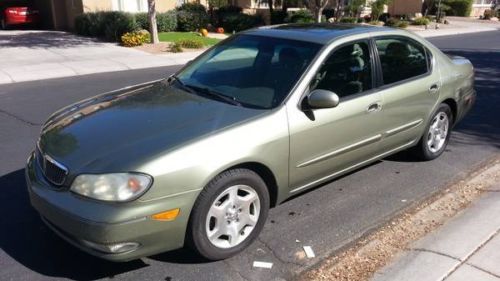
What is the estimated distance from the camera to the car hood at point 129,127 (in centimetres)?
311

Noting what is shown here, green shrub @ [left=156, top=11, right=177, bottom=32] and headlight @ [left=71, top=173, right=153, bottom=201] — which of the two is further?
green shrub @ [left=156, top=11, right=177, bottom=32]

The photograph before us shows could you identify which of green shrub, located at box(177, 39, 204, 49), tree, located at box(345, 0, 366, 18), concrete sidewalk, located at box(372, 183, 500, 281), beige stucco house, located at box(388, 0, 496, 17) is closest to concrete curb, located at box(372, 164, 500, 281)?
concrete sidewalk, located at box(372, 183, 500, 281)

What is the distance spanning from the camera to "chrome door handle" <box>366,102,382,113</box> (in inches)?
170

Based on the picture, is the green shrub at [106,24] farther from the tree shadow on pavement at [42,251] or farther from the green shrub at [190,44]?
the tree shadow on pavement at [42,251]

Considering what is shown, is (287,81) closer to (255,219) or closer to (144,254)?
(255,219)

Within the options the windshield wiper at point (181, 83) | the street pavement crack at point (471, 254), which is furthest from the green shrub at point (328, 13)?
the street pavement crack at point (471, 254)

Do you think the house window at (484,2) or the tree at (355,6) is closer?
the tree at (355,6)

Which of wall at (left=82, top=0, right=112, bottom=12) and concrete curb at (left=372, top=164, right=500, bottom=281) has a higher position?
wall at (left=82, top=0, right=112, bottom=12)

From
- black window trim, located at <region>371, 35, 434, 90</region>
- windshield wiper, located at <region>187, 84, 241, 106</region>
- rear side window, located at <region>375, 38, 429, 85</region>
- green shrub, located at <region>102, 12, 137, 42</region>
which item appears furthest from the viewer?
green shrub, located at <region>102, 12, 137, 42</region>

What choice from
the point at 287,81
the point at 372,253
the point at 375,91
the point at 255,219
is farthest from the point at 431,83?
the point at 255,219

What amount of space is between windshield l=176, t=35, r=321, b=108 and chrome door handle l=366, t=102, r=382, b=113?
0.74 metres

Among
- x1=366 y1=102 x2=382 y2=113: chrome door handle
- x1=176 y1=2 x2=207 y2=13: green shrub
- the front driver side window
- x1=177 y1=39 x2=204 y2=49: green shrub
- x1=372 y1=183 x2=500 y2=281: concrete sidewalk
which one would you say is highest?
x1=176 y1=2 x2=207 y2=13: green shrub

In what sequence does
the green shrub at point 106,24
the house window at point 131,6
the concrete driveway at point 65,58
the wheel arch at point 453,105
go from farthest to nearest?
the house window at point 131,6, the green shrub at point 106,24, the concrete driveway at point 65,58, the wheel arch at point 453,105

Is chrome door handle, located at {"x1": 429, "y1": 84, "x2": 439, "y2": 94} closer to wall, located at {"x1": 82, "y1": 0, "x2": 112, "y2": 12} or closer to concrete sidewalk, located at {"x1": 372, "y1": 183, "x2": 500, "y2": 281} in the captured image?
concrete sidewalk, located at {"x1": 372, "y1": 183, "x2": 500, "y2": 281}
